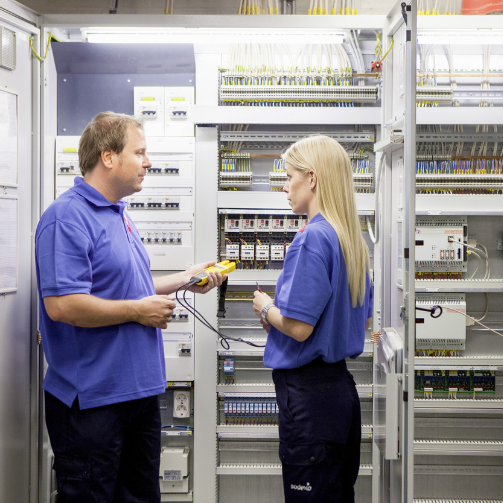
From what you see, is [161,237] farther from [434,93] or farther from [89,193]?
[434,93]

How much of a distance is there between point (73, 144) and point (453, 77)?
7.52 feet

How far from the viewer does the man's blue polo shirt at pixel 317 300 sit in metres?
1.56

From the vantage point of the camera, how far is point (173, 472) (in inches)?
109

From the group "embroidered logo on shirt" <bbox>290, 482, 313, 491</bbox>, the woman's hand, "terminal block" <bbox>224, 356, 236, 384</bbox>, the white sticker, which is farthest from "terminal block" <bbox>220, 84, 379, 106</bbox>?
the white sticker

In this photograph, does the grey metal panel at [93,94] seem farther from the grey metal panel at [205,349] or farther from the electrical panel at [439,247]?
the electrical panel at [439,247]

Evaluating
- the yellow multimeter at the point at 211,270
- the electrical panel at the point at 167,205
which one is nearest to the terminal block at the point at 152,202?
the electrical panel at the point at 167,205

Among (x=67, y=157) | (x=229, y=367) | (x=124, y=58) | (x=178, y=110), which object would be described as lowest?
(x=229, y=367)

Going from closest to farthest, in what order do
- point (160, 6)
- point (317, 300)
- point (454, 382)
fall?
point (317, 300), point (454, 382), point (160, 6)

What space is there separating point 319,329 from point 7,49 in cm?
195

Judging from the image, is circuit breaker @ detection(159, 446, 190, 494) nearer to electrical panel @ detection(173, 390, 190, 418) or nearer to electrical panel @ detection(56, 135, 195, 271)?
electrical panel @ detection(173, 390, 190, 418)

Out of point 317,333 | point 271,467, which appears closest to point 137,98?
point 317,333

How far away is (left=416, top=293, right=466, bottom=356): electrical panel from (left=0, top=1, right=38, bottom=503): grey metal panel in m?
2.16

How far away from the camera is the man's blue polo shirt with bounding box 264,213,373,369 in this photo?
5.12 feet

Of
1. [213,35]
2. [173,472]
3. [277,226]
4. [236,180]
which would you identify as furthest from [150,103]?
[173,472]
